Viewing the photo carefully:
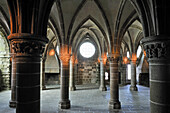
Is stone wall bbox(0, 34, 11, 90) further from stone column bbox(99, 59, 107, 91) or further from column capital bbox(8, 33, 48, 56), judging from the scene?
column capital bbox(8, 33, 48, 56)

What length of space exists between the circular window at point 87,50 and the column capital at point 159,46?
16.4 m

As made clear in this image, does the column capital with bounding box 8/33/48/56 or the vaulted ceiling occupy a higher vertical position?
the vaulted ceiling

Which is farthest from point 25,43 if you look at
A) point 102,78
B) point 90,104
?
point 102,78

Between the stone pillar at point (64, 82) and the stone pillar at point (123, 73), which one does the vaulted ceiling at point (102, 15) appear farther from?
the stone pillar at point (123, 73)

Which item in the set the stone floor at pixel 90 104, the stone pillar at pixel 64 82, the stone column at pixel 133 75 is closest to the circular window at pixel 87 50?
the stone column at pixel 133 75

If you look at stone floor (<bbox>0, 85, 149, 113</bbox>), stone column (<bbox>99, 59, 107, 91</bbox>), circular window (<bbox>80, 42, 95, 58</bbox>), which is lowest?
stone floor (<bbox>0, 85, 149, 113</bbox>)

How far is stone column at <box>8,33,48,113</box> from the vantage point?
3461mm

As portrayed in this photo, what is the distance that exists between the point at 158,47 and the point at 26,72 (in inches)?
138

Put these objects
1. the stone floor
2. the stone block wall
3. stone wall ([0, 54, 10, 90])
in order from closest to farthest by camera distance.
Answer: the stone floor, stone wall ([0, 54, 10, 90]), the stone block wall

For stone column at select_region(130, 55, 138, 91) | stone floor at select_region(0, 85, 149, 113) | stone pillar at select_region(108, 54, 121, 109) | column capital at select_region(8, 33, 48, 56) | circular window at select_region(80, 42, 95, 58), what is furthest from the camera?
circular window at select_region(80, 42, 95, 58)

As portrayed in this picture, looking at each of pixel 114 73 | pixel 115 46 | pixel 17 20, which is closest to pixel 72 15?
pixel 115 46

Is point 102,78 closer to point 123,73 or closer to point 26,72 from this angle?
point 123,73

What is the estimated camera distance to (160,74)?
3.48 meters

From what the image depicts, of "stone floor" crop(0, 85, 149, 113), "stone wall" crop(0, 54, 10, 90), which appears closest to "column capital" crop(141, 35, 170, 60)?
"stone floor" crop(0, 85, 149, 113)
